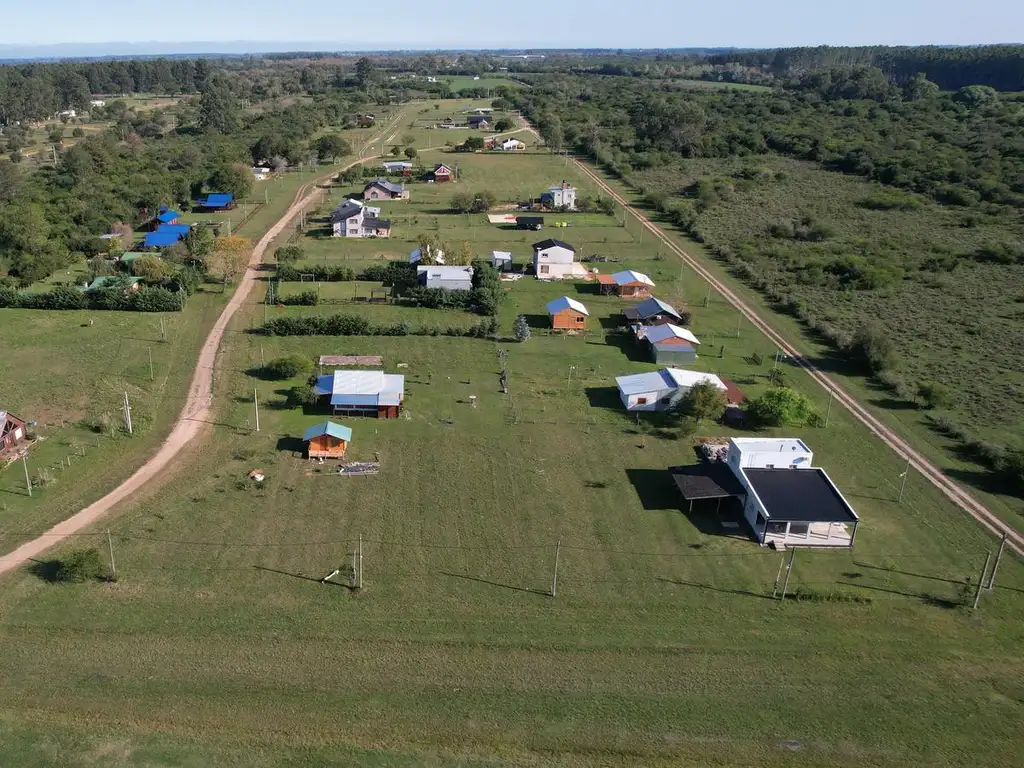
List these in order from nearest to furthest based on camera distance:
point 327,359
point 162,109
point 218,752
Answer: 1. point 218,752
2. point 327,359
3. point 162,109

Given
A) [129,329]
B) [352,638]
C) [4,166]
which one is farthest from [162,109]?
[352,638]

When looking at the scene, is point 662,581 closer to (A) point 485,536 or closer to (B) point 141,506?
(A) point 485,536

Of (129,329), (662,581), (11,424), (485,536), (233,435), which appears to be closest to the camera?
(662,581)

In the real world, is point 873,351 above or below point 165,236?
above

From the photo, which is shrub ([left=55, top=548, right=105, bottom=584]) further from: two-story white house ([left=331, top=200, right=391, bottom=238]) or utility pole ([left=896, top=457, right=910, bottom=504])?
two-story white house ([left=331, top=200, right=391, bottom=238])

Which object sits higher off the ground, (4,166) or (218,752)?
(4,166)

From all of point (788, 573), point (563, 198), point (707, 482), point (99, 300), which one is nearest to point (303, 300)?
point (99, 300)

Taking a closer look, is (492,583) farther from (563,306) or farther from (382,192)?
(382,192)

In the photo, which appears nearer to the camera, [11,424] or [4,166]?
[11,424]
